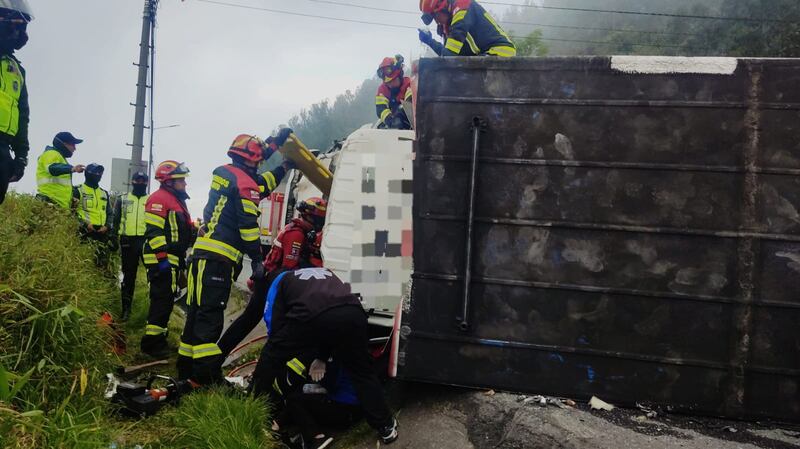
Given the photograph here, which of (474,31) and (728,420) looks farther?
(474,31)

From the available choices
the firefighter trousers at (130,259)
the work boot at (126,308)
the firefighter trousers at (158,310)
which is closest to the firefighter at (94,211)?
the firefighter trousers at (130,259)

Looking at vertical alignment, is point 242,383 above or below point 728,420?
below

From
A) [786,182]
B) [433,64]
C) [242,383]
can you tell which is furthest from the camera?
[242,383]

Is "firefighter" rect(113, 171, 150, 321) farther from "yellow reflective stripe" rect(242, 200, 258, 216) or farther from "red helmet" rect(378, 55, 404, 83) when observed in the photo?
"red helmet" rect(378, 55, 404, 83)

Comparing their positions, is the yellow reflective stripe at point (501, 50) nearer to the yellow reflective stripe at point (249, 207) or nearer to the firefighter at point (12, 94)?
the yellow reflective stripe at point (249, 207)

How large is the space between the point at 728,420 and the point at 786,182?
1.32 m

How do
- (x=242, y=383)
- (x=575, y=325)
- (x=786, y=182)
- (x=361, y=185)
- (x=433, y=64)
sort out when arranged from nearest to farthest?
(x=786, y=182), (x=575, y=325), (x=433, y=64), (x=242, y=383), (x=361, y=185)

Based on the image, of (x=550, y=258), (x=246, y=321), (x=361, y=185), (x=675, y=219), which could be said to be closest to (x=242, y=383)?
(x=246, y=321)

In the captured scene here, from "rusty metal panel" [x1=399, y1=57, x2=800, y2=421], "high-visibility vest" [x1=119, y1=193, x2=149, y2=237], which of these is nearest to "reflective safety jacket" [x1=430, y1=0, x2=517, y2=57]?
"rusty metal panel" [x1=399, y1=57, x2=800, y2=421]

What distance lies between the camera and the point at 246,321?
4.82 meters

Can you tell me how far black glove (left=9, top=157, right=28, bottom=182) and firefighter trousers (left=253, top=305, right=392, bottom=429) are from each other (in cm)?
193

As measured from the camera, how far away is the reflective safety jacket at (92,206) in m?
6.51

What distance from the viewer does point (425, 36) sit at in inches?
200

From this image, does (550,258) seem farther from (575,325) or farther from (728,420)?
(728,420)
